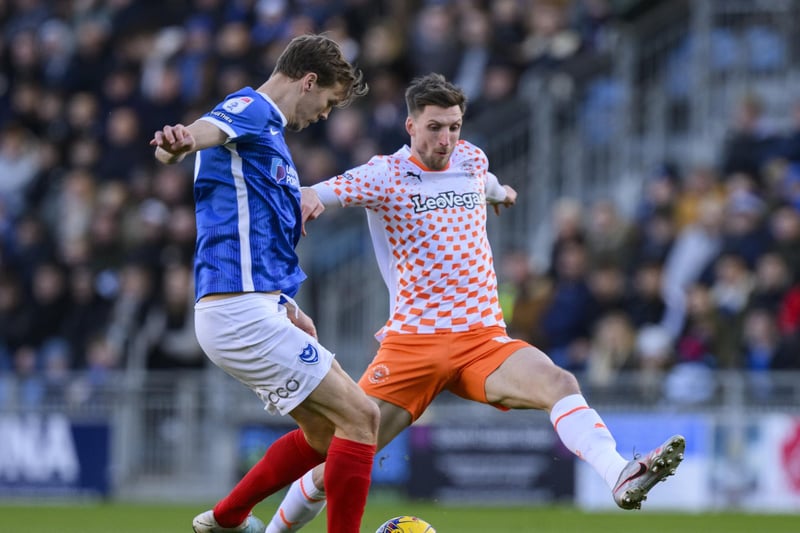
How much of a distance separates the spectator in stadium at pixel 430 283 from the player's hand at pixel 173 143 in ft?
4.99

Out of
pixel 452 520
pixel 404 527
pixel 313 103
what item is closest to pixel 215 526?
pixel 404 527

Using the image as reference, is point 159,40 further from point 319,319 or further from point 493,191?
point 493,191

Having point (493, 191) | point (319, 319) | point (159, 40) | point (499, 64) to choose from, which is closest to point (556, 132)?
point (499, 64)

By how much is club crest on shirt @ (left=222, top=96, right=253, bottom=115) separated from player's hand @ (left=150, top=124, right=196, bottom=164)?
0.44 meters

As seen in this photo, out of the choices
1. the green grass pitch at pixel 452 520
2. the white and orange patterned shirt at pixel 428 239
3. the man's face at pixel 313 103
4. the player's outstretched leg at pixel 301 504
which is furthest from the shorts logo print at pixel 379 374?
the green grass pitch at pixel 452 520

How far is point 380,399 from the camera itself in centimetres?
843

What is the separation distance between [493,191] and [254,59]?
1142cm

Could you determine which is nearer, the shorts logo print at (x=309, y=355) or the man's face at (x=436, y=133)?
the shorts logo print at (x=309, y=355)

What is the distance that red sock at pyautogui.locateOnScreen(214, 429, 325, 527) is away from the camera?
8062 mm

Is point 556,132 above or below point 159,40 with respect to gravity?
below

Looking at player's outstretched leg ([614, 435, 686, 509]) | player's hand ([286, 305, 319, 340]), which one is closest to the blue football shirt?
player's hand ([286, 305, 319, 340])

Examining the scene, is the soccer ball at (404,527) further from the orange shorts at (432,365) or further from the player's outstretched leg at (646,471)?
the player's outstretched leg at (646,471)

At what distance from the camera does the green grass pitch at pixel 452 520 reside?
11.7 metres

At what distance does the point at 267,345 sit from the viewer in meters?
7.24
